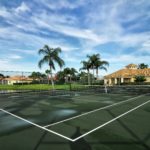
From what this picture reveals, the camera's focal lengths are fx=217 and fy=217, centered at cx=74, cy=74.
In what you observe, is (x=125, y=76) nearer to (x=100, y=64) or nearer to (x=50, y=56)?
(x=100, y=64)

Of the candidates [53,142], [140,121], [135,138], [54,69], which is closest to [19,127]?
[53,142]

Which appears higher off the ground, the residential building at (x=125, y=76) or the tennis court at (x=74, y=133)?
the residential building at (x=125, y=76)

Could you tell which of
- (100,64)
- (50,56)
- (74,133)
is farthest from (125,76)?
(74,133)

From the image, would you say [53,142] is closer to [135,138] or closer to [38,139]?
[38,139]

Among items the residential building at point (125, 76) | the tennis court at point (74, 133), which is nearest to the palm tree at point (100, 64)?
the residential building at point (125, 76)

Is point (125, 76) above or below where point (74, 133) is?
above

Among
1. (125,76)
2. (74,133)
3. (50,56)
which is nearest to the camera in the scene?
(74,133)

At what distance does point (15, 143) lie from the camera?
646 centimetres

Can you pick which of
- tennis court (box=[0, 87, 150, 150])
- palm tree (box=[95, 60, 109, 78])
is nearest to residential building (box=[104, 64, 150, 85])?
palm tree (box=[95, 60, 109, 78])

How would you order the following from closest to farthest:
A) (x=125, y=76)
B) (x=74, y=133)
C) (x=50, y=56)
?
(x=74, y=133) → (x=50, y=56) → (x=125, y=76)

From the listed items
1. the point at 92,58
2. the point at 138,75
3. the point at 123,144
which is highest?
the point at 92,58

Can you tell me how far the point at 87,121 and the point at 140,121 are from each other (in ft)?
7.86

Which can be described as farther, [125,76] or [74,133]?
[125,76]

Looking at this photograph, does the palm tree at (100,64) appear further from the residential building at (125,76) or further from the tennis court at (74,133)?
the tennis court at (74,133)
